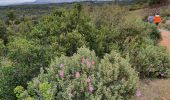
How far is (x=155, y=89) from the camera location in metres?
8.76

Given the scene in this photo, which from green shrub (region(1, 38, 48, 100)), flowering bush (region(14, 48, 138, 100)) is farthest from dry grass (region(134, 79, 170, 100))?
green shrub (region(1, 38, 48, 100))

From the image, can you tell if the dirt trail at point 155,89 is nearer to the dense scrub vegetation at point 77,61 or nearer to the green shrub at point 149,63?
A: the green shrub at point 149,63

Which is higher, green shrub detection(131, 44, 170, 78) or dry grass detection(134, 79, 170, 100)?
green shrub detection(131, 44, 170, 78)

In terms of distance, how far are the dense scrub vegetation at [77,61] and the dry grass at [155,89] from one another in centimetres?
40

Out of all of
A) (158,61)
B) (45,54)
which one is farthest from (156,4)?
(45,54)

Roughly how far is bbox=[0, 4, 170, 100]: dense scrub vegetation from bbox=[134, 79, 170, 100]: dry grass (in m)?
0.40

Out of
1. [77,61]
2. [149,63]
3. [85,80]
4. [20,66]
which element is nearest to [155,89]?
[149,63]

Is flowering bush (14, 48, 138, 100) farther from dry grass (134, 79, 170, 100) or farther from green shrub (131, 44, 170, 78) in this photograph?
green shrub (131, 44, 170, 78)

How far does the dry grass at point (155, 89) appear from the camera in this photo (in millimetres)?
8141

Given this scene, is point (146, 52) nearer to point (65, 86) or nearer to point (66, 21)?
point (66, 21)

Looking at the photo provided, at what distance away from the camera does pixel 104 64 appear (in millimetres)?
6312

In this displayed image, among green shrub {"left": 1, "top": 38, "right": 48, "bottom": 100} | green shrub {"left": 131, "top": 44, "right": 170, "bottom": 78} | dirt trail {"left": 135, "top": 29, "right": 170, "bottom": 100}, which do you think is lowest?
dirt trail {"left": 135, "top": 29, "right": 170, "bottom": 100}

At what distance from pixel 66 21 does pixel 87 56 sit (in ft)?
9.01

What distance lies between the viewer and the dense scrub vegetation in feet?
19.7
